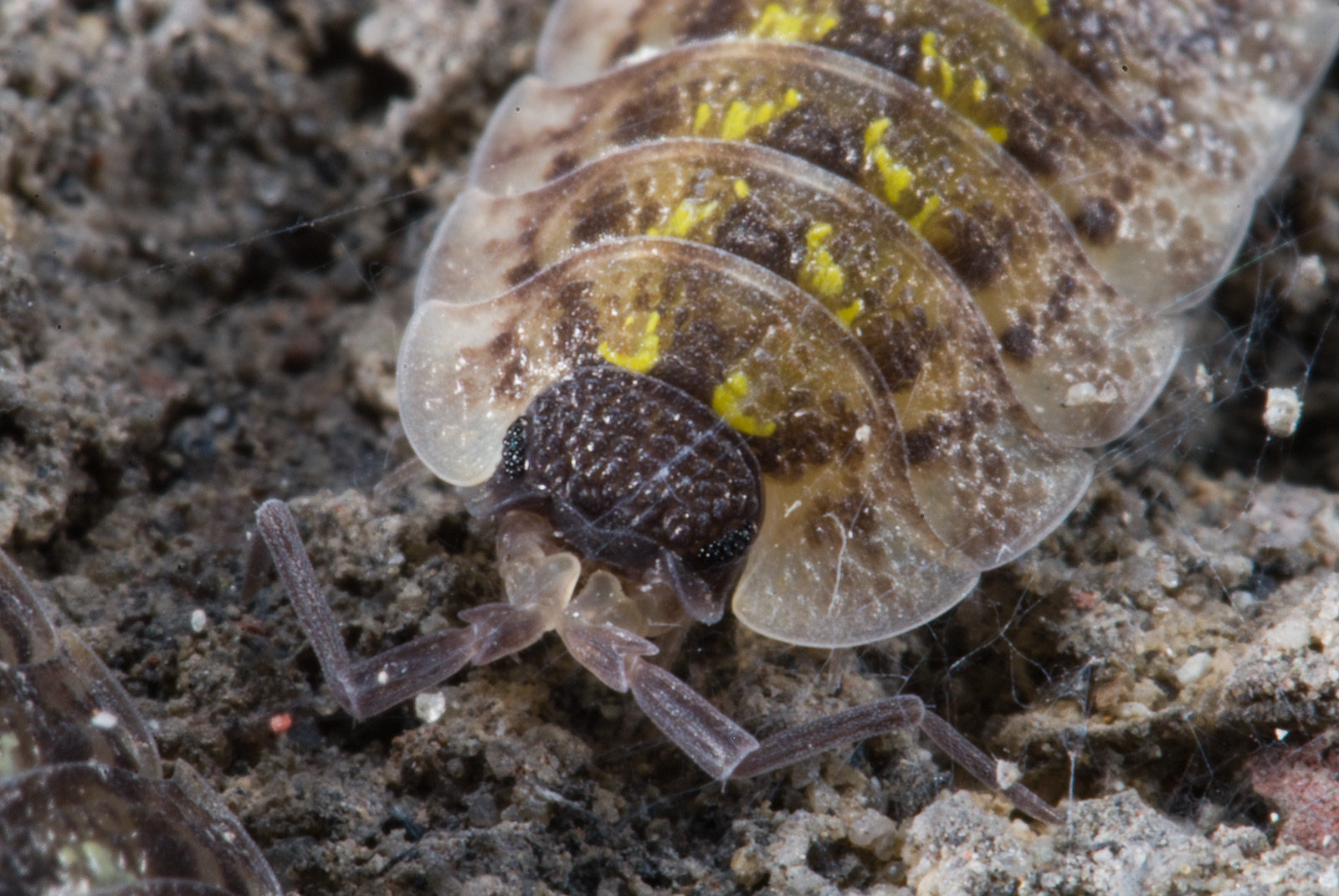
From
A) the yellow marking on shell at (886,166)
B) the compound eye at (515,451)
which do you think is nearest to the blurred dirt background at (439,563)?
the compound eye at (515,451)

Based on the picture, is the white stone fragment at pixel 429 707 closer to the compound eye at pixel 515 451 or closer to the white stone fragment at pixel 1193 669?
the compound eye at pixel 515 451

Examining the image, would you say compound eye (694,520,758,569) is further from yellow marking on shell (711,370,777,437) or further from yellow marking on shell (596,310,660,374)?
yellow marking on shell (596,310,660,374)

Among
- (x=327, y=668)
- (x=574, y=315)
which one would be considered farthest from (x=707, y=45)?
(x=327, y=668)

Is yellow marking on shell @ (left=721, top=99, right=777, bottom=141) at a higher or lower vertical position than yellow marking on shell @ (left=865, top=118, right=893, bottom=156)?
lower

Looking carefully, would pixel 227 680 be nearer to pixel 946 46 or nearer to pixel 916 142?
pixel 916 142

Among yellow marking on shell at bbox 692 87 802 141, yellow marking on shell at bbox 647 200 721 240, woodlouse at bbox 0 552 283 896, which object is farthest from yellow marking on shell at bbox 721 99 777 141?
woodlouse at bbox 0 552 283 896

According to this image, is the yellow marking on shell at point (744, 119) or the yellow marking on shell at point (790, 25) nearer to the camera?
the yellow marking on shell at point (744, 119)
